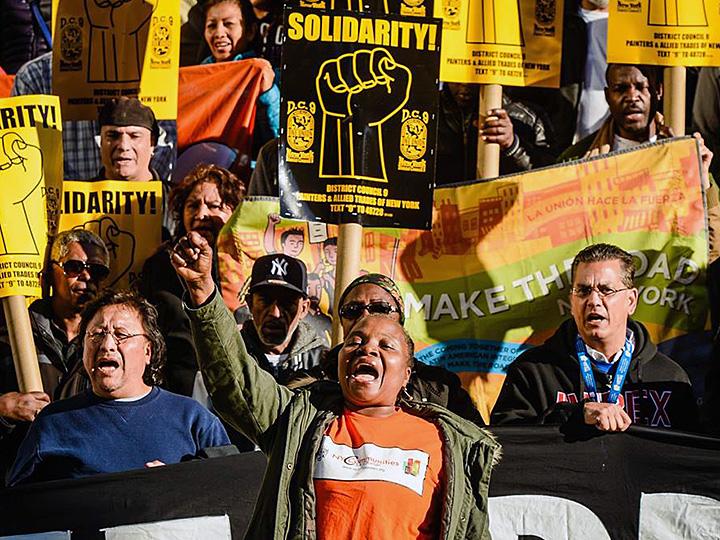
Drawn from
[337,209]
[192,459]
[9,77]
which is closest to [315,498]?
[192,459]

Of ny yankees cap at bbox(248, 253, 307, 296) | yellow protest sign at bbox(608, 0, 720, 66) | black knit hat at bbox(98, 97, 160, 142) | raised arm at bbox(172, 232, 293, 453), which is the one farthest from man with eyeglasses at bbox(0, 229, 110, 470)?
yellow protest sign at bbox(608, 0, 720, 66)

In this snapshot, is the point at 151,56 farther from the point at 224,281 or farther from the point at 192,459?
the point at 192,459

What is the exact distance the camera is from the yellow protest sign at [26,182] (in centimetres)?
615

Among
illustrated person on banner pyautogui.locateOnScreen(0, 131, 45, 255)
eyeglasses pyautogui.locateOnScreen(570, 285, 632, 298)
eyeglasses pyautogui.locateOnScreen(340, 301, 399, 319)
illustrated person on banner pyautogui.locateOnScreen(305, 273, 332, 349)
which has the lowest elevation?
illustrated person on banner pyautogui.locateOnScreen(305, 273, 332, 349)

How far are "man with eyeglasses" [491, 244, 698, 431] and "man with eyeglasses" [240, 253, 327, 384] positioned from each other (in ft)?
3.15

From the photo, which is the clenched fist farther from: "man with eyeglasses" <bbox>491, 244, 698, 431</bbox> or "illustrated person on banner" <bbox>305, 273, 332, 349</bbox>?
"man with eyeglasses" <bbox>491, 244, 698, 431</bbox>

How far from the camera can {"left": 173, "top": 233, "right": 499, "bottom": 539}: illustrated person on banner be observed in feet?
13.8

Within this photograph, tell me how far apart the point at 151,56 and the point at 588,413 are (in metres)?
3.56

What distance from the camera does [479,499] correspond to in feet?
14.2

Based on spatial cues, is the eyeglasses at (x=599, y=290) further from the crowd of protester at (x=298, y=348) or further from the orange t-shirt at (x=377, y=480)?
the orange t-shirt at (x=377, y=480)

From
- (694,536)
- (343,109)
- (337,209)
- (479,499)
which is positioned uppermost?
(343,109)

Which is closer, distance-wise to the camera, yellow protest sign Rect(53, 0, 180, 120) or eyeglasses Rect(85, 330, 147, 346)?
eyeglasses Rect(85, 330, 147, 346)

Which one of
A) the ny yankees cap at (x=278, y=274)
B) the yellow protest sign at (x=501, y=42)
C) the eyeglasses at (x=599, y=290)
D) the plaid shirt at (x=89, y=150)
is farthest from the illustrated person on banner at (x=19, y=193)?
the eyeglasses at (x=599, y=290)

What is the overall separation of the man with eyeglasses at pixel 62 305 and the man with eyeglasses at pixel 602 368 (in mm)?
1799
